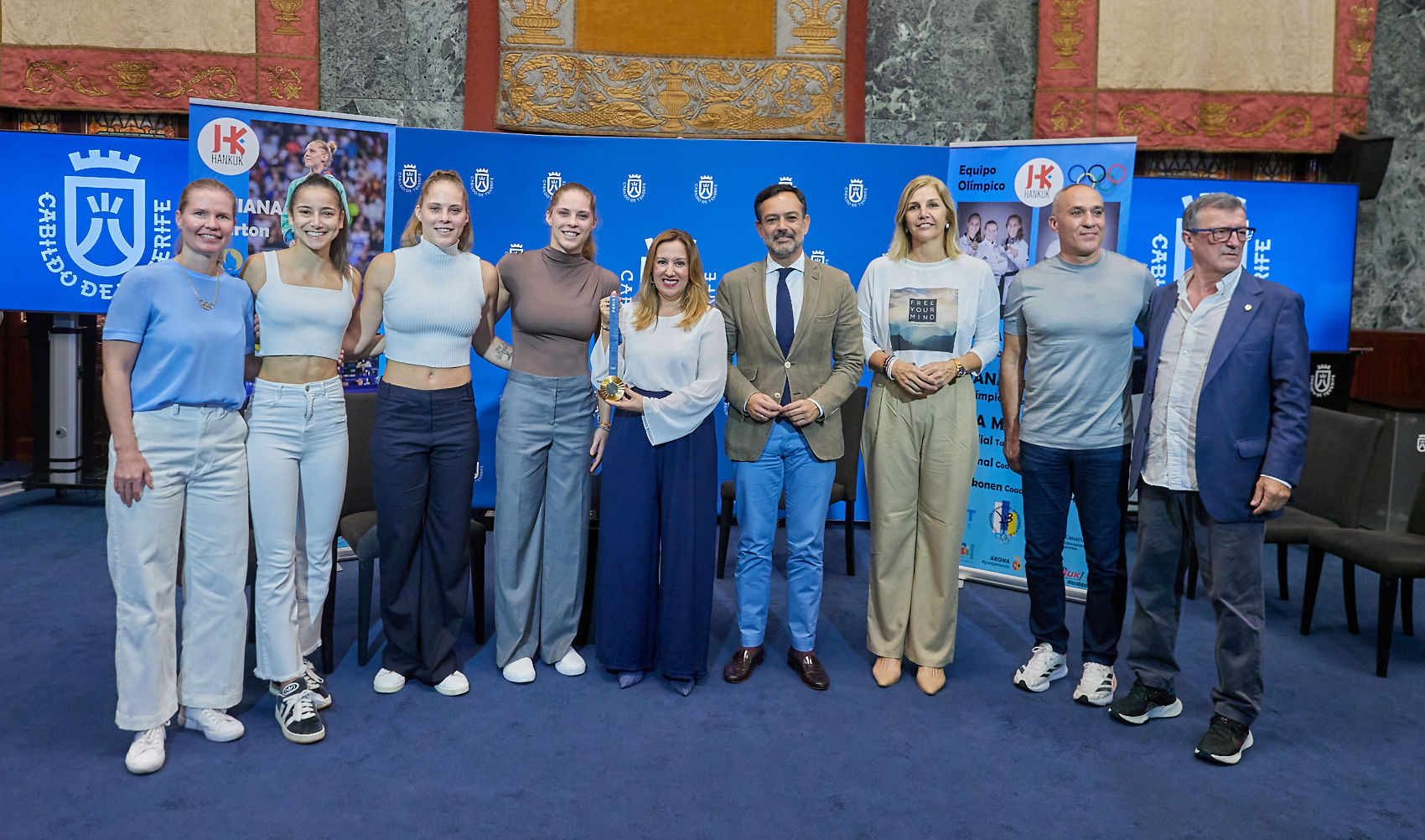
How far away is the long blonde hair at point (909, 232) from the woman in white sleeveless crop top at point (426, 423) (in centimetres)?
139

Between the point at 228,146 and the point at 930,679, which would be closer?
the point at 930,679

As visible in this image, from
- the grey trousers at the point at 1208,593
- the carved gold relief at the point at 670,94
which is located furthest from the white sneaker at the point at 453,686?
the carved gold relief at the point at 670,94

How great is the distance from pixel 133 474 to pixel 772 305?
6.39 feet

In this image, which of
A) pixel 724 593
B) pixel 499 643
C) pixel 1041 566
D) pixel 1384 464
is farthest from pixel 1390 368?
pixel 499 643

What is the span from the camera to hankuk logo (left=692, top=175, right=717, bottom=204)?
17.3 ft

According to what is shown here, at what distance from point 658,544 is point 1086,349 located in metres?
1.55

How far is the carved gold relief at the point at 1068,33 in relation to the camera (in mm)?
5609

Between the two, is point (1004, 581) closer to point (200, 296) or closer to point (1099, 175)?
point (1099, 175)

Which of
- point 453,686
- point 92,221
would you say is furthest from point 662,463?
point 92,221

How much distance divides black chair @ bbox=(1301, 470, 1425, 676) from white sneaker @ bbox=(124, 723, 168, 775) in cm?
411

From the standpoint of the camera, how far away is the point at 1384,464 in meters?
5.38

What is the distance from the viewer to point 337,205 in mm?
2793

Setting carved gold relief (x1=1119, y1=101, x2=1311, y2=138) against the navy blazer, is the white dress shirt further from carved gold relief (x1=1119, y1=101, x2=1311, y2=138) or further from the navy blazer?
carved gold relief (x1=1119, y1=101, x2=1311, y2=138)

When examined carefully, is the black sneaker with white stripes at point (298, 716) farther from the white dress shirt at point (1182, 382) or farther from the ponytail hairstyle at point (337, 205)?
the white dress shirt at point (1182, 382)
